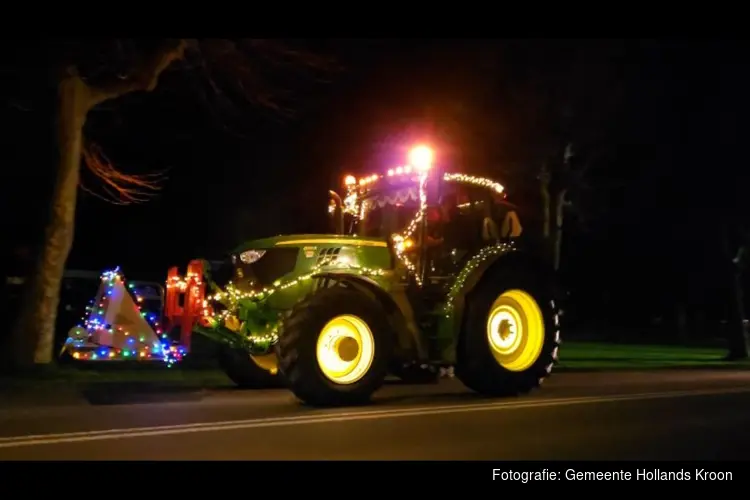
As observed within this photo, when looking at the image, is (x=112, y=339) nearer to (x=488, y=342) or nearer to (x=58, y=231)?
(x=488, y=342)

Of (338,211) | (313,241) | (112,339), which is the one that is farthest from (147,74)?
(313,241)

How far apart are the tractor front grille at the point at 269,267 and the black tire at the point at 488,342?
239 cm

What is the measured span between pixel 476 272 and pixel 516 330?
141 centimetres

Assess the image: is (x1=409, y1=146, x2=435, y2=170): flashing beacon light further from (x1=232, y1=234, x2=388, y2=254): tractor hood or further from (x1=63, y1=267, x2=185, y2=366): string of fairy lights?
(x1=63, y1=267, x2=185, y2=366): string of fairy lights

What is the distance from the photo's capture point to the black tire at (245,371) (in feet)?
46.7

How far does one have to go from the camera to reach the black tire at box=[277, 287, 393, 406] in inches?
440

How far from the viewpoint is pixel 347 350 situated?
461 inches

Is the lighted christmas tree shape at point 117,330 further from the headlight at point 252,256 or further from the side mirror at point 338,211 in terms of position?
the side mirror at point 338,211

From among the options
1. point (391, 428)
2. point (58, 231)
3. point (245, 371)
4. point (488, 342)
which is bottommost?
point (391, 428)

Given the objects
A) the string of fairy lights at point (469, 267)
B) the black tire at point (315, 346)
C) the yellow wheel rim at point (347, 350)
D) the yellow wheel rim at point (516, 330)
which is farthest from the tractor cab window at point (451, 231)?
the yellow wheel rim at point (347, 350)

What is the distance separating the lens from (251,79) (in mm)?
19781

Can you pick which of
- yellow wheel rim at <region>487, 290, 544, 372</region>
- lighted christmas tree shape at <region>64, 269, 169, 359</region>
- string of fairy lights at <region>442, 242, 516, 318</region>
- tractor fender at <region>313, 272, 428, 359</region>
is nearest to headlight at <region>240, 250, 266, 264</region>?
tractor fender at <region>313, 272, 428, 359</region>

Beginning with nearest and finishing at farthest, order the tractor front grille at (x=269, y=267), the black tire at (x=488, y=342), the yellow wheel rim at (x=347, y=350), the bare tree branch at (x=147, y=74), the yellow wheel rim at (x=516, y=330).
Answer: the yellow wheel rim at (x=347, y=350)
the black tire at (x=488, y=342)
the tractor front grille at (x=269, y=267)
the yellow wheel rim at (x=516, y=330)
the bare tree branch at (x=147, y=74)
